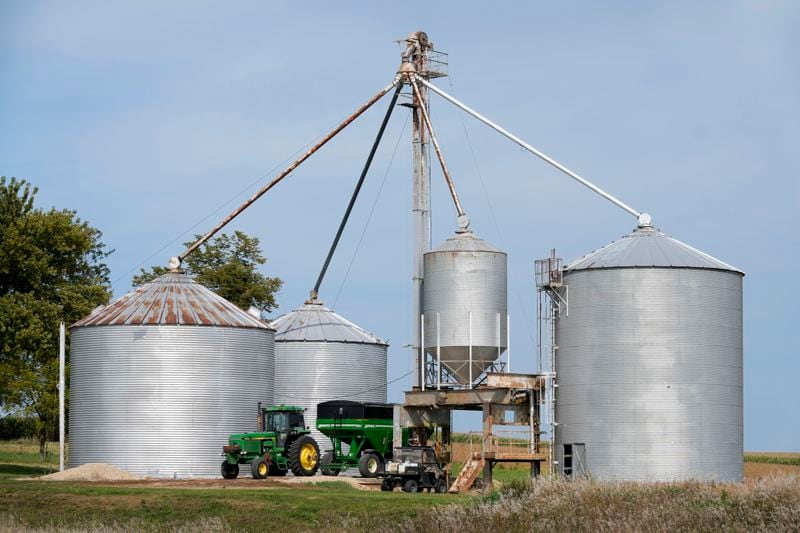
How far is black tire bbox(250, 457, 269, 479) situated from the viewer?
197 ft

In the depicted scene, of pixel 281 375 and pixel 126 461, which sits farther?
pixel 281 375

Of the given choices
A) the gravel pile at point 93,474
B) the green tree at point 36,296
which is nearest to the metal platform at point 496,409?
the gravel pile at point 93,474

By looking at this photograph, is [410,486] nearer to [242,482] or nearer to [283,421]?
[242,482]

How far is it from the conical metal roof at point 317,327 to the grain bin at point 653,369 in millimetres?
22012

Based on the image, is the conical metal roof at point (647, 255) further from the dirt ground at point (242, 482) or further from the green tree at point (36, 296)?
the green tree at point (36, 296)

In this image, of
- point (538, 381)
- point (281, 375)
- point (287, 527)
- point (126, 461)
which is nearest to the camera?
point (287, 527)

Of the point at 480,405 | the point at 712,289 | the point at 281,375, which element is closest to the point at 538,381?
the point at 480,405

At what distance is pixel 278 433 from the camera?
62.0 meters

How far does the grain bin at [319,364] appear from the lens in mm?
75750

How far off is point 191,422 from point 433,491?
11957 mm

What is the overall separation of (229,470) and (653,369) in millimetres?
19162

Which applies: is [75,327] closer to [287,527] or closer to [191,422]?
[191,422]

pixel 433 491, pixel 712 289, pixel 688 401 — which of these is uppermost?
pixel 712 289

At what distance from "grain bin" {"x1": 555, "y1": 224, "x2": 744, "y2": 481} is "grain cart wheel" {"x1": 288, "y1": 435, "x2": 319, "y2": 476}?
1130cm
